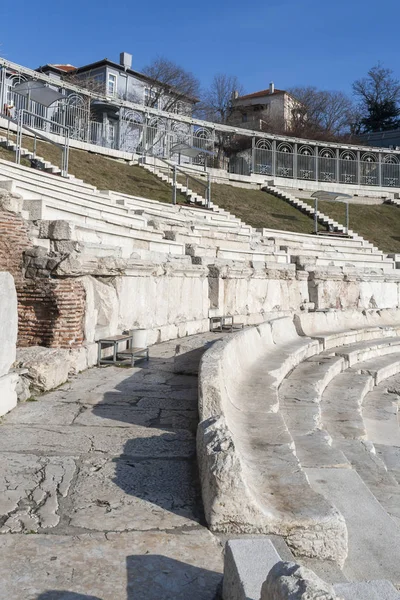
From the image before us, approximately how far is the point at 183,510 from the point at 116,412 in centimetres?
179

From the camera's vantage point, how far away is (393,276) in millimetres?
15133

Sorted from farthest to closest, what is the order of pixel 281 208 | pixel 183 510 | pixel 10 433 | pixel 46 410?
pixel 281 208 → pixel 46 410 → pixel 10 433 → pixel 183 510

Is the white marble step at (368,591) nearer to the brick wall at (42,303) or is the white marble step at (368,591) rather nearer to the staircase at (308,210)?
the brick wall at (42,303)

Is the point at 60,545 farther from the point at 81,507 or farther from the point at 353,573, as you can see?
the point at 353,573

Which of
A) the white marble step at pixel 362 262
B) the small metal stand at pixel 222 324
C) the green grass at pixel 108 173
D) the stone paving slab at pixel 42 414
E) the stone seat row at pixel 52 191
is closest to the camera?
the stone paving slab at pixel 42 414

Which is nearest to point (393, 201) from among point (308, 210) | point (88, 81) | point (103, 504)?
point (308, 210)

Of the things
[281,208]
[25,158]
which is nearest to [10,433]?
[25,158]

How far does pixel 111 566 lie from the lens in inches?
84.5

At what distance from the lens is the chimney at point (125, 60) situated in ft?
157

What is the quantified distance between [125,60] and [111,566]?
5185 centimetres

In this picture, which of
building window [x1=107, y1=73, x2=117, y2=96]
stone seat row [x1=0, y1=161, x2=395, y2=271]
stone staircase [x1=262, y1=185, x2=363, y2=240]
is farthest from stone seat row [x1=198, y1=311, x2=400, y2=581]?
building window [x1=107, y1=73, x2=117, y2=96]

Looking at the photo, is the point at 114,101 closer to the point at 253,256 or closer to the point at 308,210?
the point at 308,210

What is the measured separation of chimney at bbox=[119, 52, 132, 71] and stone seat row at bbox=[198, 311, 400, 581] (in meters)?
45.8

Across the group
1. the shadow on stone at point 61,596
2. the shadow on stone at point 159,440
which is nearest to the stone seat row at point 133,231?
the shadow on stone at point 159,440
